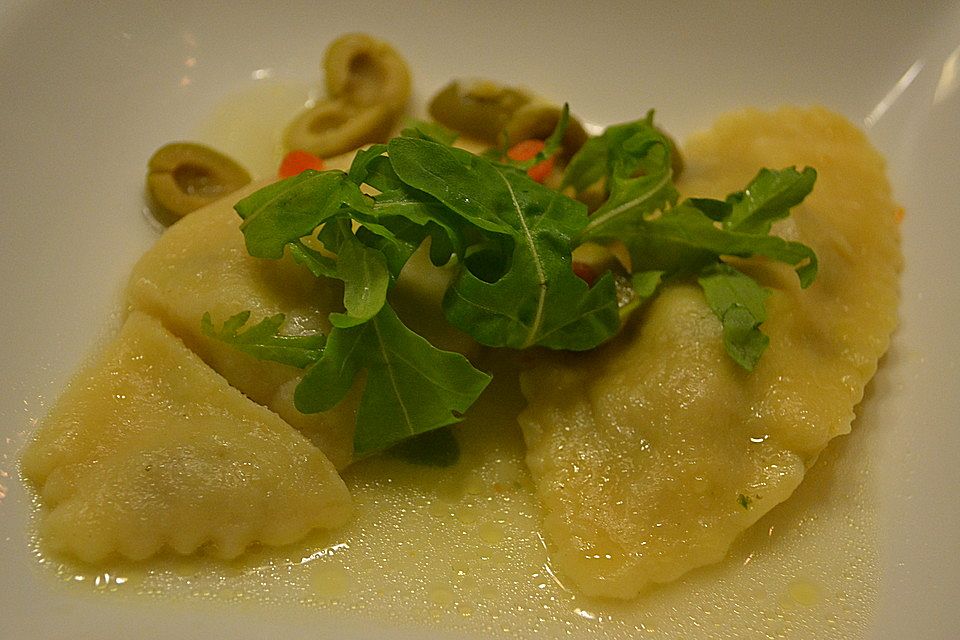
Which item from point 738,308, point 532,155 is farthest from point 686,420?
point 532,155

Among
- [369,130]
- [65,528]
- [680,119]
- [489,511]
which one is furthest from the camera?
[680,119]

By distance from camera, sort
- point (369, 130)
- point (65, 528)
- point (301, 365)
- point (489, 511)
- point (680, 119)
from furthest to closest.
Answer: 1. point (680, 119)
2. point (369, 130)
3. point (489, 511)
4. point (301, 365)
5. point (65, 528)

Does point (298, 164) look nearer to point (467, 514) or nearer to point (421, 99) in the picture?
point (421, 99)

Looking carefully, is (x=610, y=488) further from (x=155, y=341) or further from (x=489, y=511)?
(x=155, y=341)

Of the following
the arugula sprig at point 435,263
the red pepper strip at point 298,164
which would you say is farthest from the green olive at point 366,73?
the arugula sprig at point 435,263

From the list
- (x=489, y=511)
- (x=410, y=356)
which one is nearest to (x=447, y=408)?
(x=410, y=356)

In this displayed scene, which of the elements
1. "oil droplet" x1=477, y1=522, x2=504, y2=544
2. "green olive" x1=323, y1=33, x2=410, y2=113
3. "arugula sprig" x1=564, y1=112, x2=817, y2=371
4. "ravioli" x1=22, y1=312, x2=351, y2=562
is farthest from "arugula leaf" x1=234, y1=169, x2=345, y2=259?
"green olive" x1=323, y1=33, x2=410, y2=113
